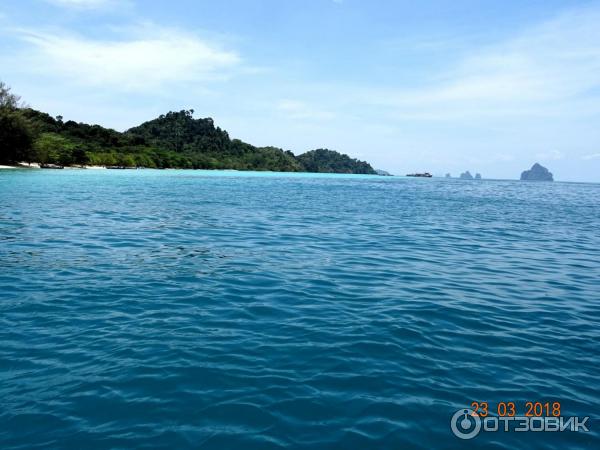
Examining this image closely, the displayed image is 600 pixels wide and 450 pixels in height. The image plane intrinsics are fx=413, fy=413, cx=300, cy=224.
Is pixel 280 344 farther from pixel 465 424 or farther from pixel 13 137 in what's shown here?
pixel 13 137

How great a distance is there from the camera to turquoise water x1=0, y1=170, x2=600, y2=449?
6.67 m

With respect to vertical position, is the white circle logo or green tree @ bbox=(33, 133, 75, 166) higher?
green tree @ bbox=(33, 133, 75, 166)

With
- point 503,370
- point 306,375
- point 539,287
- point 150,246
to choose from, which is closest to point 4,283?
point 150,246

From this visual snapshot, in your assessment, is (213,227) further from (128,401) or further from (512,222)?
(512,222)

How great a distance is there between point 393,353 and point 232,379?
12.3 feet

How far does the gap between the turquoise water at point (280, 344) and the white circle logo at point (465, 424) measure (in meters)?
0.12

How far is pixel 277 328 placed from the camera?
35.2 ft

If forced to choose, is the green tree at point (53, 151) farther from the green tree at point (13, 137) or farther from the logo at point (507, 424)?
the logo at point (507, 424)
